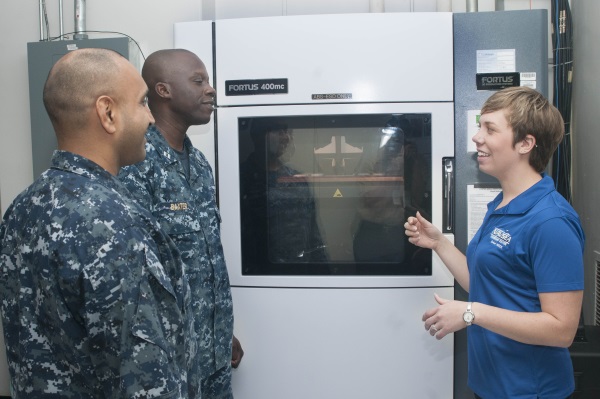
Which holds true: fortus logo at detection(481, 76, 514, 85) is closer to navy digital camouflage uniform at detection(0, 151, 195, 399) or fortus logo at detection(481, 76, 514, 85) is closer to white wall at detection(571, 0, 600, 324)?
white wall at detection(571, 0, 600, 324)

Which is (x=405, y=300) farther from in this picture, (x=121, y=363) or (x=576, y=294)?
(x=121, y=363)

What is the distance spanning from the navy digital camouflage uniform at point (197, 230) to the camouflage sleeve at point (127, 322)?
61 cm

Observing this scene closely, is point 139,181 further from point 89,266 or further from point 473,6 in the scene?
point 473,6

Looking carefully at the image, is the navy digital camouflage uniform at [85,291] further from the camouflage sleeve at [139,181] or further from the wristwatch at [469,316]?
the wristwatch at [469,316]

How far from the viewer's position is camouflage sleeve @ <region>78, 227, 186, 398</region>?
2.95ft

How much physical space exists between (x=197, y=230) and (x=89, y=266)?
801 mm

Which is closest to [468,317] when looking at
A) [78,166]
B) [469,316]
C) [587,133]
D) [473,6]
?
[469,316]

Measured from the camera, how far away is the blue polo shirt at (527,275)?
4.31ft

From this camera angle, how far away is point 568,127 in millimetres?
2375

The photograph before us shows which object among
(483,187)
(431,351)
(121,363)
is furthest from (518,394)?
(121,363)

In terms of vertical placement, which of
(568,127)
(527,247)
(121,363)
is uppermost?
(568,127)

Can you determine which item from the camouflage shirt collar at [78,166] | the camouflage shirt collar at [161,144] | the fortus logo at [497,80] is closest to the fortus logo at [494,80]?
the fortus logo at [497,80]

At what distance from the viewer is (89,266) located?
0.90 metres

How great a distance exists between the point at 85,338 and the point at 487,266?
1.00 metres
